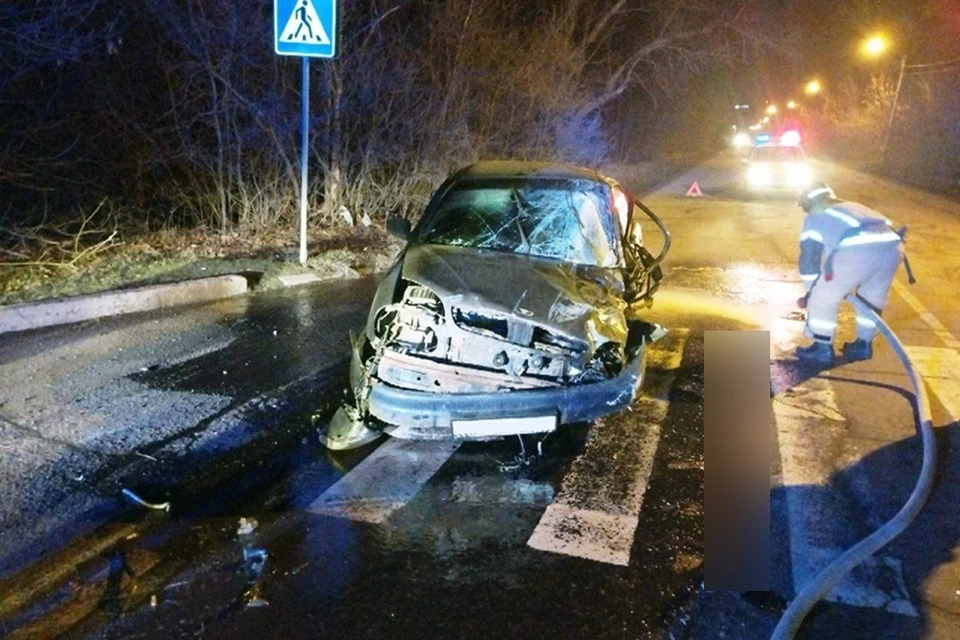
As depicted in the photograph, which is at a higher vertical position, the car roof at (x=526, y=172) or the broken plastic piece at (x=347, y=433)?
the car roof at (x=526, y=172)

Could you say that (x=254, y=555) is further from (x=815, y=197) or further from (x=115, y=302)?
(x=815, y=197)

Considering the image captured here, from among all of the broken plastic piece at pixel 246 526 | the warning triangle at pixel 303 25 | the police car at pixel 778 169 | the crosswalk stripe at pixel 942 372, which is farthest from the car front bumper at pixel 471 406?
the police car at pixel 778 169

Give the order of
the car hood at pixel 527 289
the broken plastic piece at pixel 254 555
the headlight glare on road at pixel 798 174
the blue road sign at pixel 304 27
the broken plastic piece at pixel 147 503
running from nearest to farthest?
the broken plastic piece at pixel 254 555 → the broken plastic piece at pixel 147 503 → the car hood at pixel 527 289 → the blue road sign at pixel 304 27 → the headlight glare on road at pixel 798 174

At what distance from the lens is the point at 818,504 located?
404 cm

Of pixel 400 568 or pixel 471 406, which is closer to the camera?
pixel 400 568

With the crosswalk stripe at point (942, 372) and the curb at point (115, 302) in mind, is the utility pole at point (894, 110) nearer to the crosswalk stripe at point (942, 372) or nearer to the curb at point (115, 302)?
the crosswalk stripe at point (942, 372)

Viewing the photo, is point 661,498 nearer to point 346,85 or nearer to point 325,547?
point 325,547

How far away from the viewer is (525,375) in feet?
14.8

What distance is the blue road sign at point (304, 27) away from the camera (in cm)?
795

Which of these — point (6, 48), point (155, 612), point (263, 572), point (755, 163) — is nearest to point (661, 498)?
point (263, 572)

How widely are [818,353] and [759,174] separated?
1524 cm

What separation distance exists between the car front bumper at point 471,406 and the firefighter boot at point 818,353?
3.07m

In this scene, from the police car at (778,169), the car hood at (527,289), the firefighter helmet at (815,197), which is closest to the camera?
the car hood at (527,289)

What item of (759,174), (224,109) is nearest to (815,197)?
(224,109)
